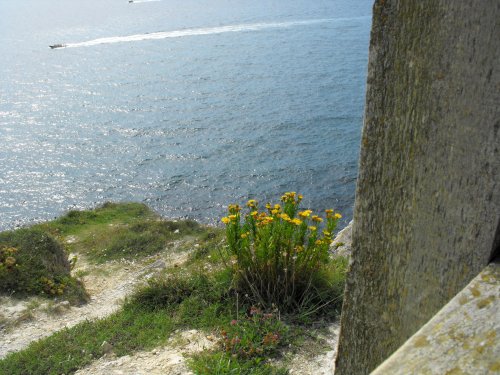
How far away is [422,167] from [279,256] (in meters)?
4.57

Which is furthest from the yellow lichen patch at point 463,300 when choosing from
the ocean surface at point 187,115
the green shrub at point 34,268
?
the ocean surface at point 187,115

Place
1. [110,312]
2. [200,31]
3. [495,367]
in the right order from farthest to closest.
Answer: [200,31]
[110,312]
[495,367]

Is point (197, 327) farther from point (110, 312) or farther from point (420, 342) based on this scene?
point (420, 342)

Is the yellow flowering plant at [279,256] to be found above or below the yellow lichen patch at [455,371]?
below

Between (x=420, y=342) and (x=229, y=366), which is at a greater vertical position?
(x=420, y=342)

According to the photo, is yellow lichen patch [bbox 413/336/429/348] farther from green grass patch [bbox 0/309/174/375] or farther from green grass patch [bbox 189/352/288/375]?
green grass patch [bbox 0/309/174/375]

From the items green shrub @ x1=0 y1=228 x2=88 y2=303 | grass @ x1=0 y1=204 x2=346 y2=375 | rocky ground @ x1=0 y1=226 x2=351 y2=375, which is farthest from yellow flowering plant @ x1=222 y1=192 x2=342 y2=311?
green shrub @ x1=0 y1=228 x2=88 y2=303

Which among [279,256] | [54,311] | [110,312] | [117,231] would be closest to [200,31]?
[117,231]

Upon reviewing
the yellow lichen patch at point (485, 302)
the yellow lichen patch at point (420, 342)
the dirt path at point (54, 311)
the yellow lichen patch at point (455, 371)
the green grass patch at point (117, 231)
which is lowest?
the green grass patch at point (117, 231)

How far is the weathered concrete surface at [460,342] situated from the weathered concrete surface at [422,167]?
229mm

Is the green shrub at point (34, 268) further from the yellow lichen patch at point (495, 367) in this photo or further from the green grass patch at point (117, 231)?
→ the yellow lichen patch at point (495, 367)

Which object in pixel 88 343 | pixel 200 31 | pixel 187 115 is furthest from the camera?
pixel 200 31

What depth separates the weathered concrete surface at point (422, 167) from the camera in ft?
4.17

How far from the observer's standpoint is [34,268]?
9414 millimetres
